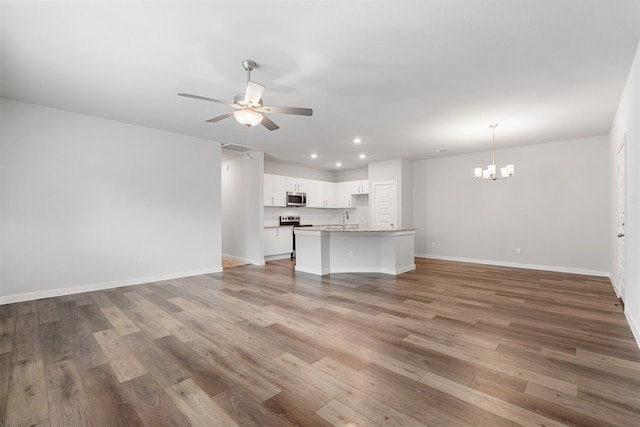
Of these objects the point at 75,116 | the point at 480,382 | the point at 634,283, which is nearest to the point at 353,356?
the point at 480,382

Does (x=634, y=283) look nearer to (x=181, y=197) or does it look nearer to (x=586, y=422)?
(x=586, y=422)

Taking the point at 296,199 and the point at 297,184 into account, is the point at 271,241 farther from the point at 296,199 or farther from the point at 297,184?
the point at 297,184

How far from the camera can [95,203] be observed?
15.4 ft

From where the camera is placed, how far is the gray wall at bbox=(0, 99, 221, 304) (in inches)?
160

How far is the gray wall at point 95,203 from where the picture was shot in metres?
4.06

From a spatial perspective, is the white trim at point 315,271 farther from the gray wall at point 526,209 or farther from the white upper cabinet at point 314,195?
the gray wall at point 526,209

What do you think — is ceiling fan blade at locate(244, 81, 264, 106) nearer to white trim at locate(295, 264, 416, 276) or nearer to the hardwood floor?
the hardwood floor

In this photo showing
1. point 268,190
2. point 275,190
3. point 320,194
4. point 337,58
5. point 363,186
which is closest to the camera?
point 337,58

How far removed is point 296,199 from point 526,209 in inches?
219

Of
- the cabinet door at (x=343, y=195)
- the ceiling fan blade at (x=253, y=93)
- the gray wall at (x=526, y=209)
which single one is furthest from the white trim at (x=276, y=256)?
the ceiling fan blade at (x=253, y=93)

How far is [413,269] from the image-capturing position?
6289mm

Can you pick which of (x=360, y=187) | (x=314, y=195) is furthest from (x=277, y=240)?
(x=360, y=187)

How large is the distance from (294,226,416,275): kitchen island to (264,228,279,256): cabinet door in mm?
1732

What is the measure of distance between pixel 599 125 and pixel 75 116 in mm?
8637
